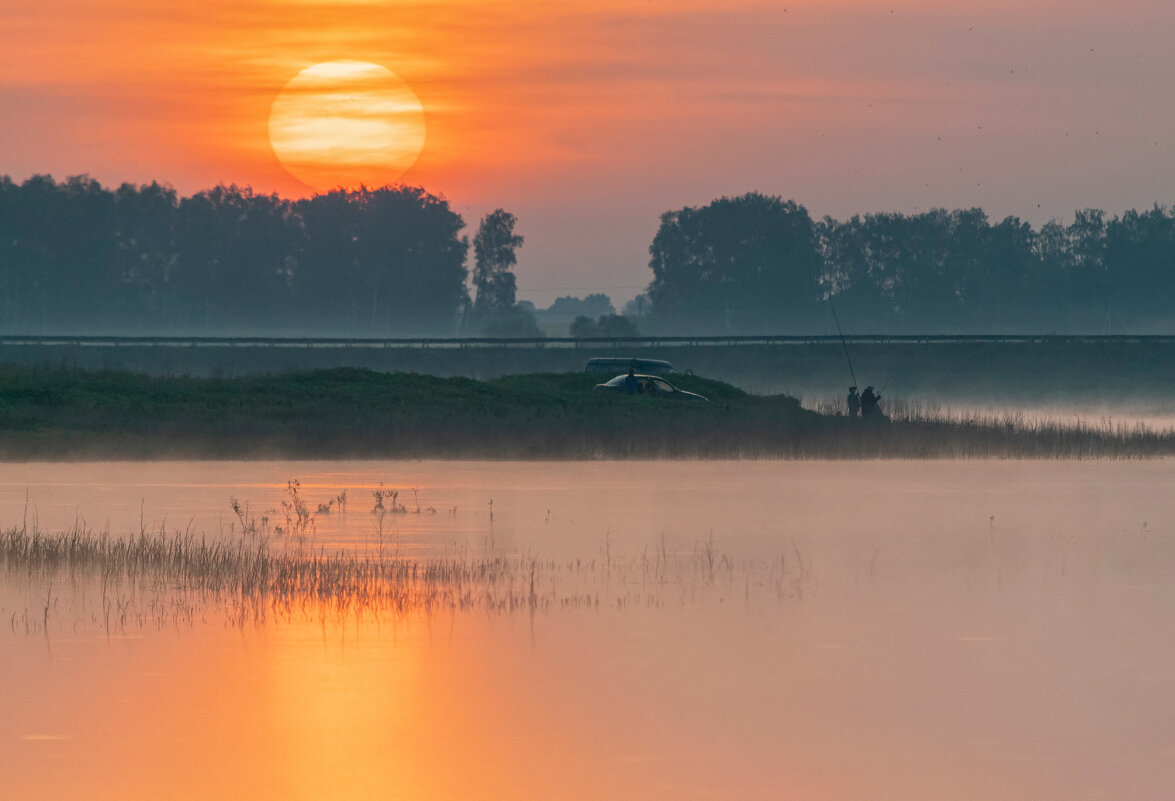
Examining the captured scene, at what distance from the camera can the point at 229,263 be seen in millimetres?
189500

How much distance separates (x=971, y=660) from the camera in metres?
14.9

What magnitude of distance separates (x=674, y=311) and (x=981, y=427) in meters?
143

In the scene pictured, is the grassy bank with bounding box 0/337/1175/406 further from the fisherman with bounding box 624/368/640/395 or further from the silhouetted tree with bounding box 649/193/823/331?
the silhouetted tree with bounding box 649/193/823/331

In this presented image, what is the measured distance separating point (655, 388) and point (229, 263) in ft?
458

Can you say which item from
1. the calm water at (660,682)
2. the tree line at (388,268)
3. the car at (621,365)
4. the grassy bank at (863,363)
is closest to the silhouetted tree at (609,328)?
the tree line at (388,268)

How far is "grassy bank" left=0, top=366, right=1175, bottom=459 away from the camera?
44.0 meters

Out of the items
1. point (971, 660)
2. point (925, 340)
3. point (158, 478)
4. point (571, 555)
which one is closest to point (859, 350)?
point (925, 340)

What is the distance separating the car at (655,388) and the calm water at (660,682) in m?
30.4

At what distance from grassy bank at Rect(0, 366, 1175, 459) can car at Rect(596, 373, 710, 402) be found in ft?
3.02

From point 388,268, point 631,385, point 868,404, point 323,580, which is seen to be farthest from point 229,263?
point 323,580

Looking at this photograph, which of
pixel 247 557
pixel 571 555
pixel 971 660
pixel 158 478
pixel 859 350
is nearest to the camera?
pixel 971 660

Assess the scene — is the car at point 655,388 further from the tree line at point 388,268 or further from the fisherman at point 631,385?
the tree line at point 388,268

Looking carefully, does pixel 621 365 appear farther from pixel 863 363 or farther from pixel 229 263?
pixel 229 263

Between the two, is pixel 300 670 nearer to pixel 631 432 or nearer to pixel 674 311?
pixel 631 432
